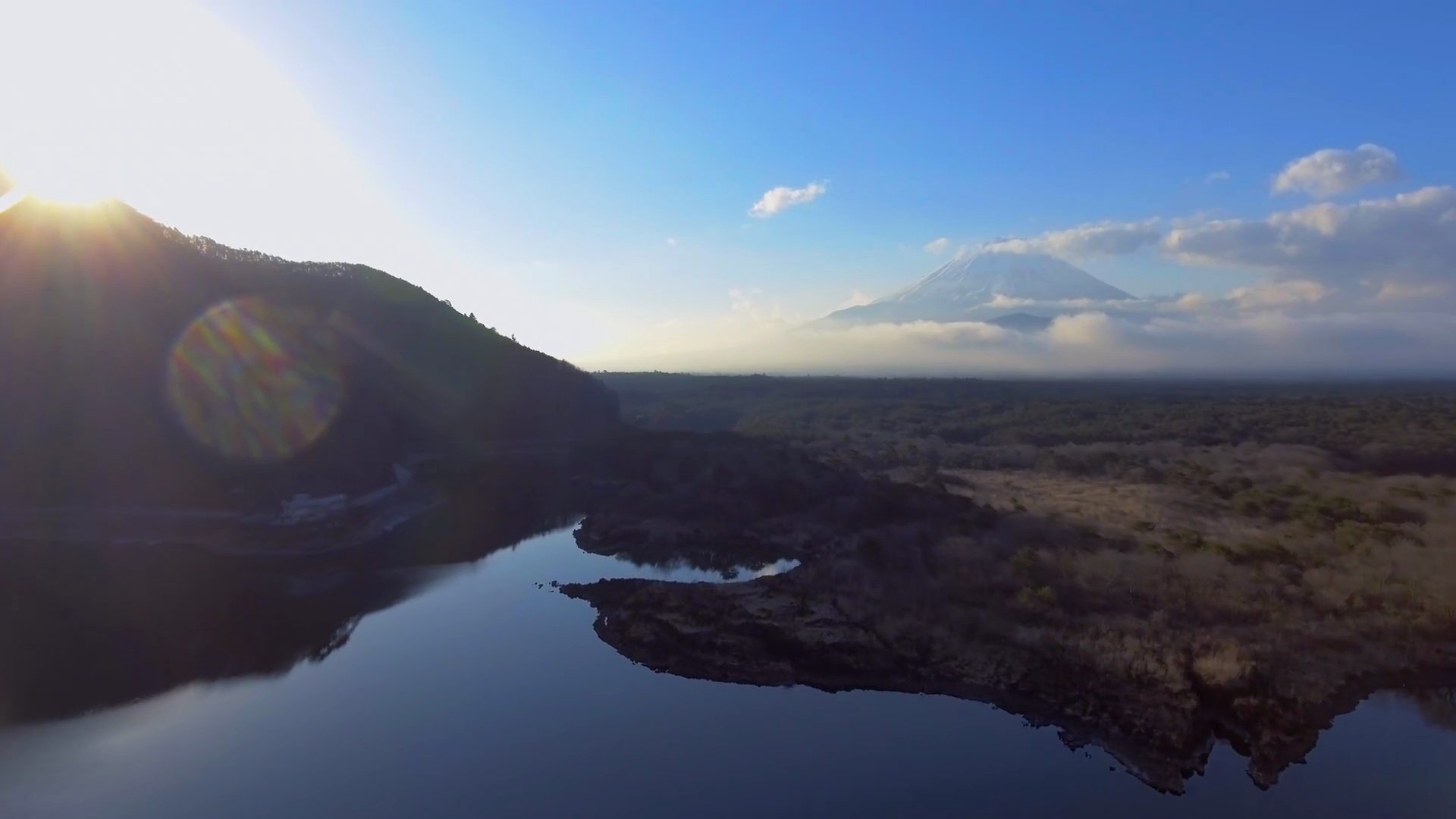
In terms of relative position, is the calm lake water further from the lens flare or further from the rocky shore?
the lens flare

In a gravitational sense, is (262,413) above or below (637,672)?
above

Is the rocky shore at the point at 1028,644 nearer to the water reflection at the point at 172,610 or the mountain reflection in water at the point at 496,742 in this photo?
the mountain reflection in water at the point at 496,742

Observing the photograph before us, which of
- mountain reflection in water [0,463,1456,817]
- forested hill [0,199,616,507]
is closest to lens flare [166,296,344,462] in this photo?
forested hill [0,199,616,507]

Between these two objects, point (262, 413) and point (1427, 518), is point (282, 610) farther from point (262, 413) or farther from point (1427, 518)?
point (1427, 518)

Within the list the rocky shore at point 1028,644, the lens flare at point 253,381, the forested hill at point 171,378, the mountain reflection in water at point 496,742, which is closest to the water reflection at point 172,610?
the mountain reflection in water at point 496,742

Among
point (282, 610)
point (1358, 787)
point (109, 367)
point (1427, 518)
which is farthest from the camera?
point (109, 367)

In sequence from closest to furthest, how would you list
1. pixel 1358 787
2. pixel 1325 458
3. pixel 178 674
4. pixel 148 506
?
pixel 1358 787, pixel 178 674, pixel 148 506, pixel 1325 458

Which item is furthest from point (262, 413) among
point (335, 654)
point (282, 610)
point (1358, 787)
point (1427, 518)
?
point (1427, 518)
